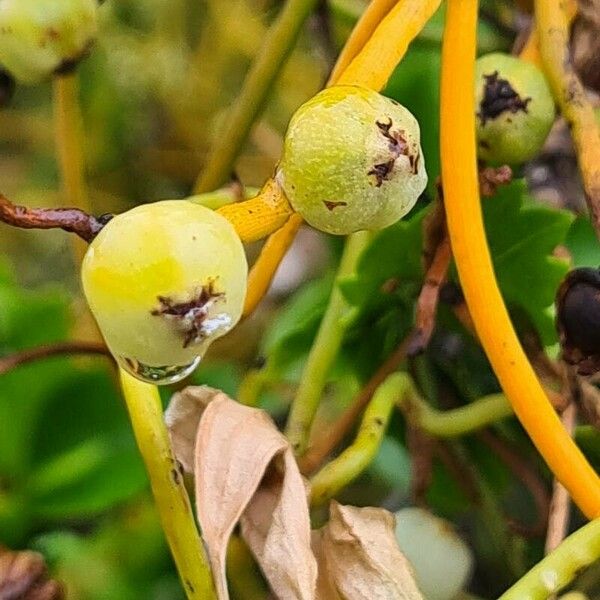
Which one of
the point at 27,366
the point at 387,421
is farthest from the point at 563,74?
the point at 27,366

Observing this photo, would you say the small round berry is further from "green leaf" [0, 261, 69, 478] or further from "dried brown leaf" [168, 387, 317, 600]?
"green leaf" [0, 261, 69, 478]

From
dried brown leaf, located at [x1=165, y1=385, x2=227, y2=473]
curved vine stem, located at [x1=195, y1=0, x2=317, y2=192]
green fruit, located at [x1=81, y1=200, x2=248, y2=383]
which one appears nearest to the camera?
green fruit, located at [x1=81, y1=200, x2=248, y2=383]

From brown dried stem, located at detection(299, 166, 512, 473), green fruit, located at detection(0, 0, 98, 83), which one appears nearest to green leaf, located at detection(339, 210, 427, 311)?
brown dried stem, located at detection(299, 166, 512, 473)

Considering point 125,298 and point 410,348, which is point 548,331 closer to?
point 410,348

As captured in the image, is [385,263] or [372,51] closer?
[372,51]

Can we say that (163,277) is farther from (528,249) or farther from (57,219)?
→ (528,249)

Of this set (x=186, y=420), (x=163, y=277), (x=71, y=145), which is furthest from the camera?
(x=71, y=145)

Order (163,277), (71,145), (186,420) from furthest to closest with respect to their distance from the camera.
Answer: (71,145) < (186,420) < (163,277)
